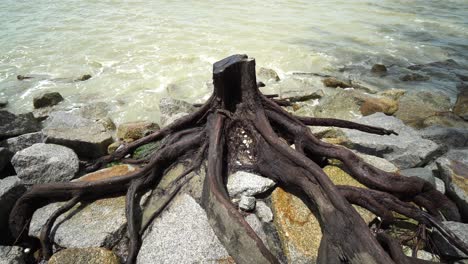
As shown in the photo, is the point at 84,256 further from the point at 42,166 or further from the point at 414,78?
the point at 414,78

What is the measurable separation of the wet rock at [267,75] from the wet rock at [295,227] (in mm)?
5702

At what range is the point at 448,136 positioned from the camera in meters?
5.43

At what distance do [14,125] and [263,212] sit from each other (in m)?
4.68

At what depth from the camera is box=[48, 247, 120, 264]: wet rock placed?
2.84m

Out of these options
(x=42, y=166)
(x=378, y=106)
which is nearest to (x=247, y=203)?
(x=42, y=166)

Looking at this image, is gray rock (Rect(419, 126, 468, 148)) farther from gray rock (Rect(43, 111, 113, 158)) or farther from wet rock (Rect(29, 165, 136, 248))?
gray rock (Rect(43, 111, 113, 158))

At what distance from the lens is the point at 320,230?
10.1ft

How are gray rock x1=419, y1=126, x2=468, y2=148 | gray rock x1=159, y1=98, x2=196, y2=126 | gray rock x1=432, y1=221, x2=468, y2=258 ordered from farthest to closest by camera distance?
gray rock x1=159, y1=98, x2=196, y2=126 < gray rock x1=419, y1=126, x2=468, y2=148 < gray rock x1=432, y1=221, x2=468, y2=258

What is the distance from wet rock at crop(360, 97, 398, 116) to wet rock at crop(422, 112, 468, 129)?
2.33 feet

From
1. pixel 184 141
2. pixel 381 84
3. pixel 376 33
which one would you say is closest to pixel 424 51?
pixel 376 33

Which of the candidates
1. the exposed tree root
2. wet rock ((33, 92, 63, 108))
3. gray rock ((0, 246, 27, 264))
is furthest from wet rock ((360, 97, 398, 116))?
wet rock ((33, 92, 63, 108))

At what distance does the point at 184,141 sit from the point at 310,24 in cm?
1187

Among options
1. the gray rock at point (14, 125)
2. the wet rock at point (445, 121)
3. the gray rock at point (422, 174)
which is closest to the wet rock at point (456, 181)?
the gray rock at point (422, 174)

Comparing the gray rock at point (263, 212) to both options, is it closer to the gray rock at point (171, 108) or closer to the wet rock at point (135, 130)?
the wet rock at point (135, 130)
